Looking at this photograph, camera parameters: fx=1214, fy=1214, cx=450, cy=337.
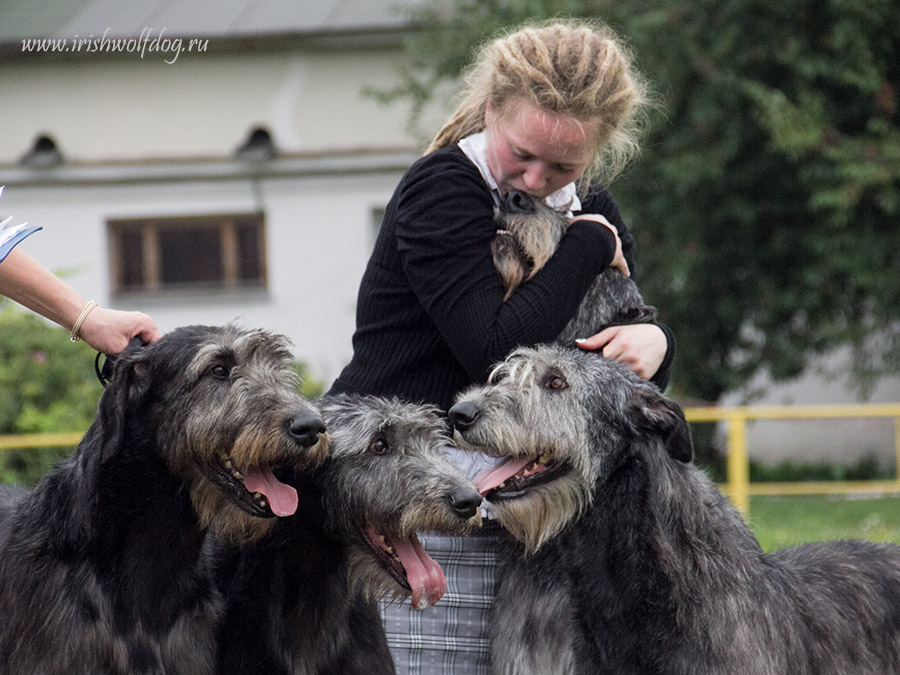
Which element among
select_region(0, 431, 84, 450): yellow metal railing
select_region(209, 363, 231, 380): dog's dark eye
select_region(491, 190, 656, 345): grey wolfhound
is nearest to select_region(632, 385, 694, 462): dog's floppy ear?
select_region(491, 190, 656, 345): grey wolfhound

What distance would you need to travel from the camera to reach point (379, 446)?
11.6 feet

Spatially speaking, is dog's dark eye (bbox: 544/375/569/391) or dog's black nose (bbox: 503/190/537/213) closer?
dog's dark eye (bbox: 544/375/569/391)

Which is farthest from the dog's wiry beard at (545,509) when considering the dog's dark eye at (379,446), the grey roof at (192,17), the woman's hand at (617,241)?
the grey roof at (192,17)

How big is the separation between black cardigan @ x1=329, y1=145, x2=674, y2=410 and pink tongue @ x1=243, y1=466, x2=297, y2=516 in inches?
22.4

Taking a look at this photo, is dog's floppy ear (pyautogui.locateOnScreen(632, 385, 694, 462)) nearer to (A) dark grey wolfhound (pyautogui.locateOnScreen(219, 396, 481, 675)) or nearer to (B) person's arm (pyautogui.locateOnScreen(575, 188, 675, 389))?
(B) person's arm (pyautogui.locateOnScreen(575, 188, 675, 389))

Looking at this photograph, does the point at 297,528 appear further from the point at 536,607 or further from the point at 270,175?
the point at 270,175

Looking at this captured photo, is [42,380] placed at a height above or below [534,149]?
below

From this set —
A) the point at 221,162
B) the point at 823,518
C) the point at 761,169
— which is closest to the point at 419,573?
the point at 823,518

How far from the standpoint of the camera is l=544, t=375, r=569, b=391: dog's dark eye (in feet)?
12.2

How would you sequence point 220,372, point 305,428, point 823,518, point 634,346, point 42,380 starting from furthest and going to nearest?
1. point 823,518
2. point 42,380
3. point 634,346
4. point 220,372
5. point 305,428

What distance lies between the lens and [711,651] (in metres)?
3.52

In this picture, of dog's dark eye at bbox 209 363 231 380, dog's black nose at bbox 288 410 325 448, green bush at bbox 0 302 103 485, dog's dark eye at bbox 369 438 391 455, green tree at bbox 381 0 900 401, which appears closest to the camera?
dog's black nose at bbox 288 410 325 448

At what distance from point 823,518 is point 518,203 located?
831cm

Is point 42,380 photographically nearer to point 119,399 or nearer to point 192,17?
point 119,399
